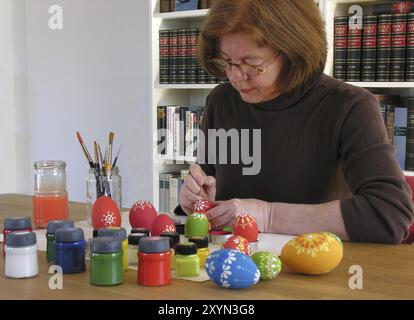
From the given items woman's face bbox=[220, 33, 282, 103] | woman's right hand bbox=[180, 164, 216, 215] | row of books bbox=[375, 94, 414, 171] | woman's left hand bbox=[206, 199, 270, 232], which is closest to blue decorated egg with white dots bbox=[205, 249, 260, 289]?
woman's left hand bbox=[206, 199, 270, 232]

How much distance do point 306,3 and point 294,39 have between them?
100 mm

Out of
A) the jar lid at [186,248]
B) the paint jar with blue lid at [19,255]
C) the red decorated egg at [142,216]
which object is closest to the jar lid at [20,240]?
→ the paint jar with blue lid at [19,255]

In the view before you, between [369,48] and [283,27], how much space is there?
3.39 ft

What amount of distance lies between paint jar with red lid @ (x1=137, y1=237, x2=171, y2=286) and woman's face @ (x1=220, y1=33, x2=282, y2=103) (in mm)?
667

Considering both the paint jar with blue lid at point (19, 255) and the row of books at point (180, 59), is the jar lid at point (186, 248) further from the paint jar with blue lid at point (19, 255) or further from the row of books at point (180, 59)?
the row of books at point (180, 59)

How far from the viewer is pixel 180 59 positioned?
108 inches

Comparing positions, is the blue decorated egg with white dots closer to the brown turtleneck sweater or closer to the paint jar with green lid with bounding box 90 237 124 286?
the paint jar with green lid with bounding box 90 237 124 286

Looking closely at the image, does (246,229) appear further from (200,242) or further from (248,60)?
(248,60)

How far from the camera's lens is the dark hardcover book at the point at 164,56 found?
2740 mm

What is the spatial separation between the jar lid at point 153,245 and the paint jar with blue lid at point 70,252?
0.43ft

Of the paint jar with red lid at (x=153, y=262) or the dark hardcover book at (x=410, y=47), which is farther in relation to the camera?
the dark hardcover book at (x=410, y=47)

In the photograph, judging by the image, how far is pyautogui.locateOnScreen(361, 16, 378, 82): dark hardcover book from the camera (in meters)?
2.30

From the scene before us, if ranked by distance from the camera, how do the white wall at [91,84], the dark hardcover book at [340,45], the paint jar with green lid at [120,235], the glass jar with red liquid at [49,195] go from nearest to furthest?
1. the paint jar with green lid at [120,235]
2. the glass jar with red liquid at [49,195]
3. the dark hardcover book at [340,45]
4. the white wall at [91,84]

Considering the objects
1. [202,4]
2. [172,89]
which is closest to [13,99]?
[172,89]
